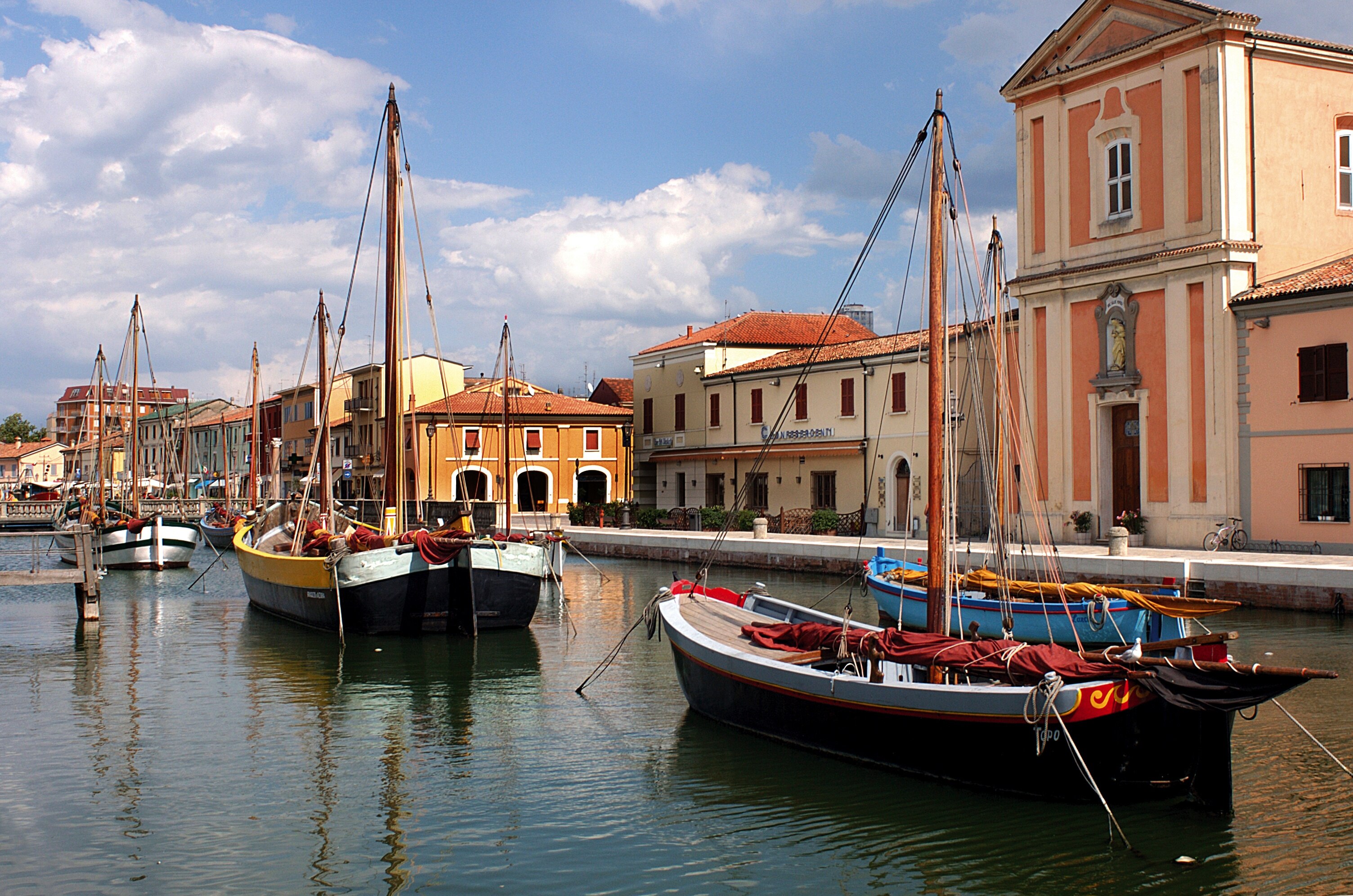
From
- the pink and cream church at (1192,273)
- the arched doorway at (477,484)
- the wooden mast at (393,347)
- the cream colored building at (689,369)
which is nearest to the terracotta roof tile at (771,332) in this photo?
the cream colored building at (689,369)

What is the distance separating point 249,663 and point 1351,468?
23.8 metres

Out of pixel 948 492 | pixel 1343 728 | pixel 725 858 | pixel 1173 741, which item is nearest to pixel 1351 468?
pixel 1343 728

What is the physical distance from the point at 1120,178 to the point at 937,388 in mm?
21579

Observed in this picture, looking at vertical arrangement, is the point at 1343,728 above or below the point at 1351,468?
below

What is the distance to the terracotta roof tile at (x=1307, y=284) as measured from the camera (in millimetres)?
27641

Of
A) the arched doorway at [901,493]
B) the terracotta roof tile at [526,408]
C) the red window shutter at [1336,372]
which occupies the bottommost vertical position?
the arched doorway at [901,493]

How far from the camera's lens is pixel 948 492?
14.2m

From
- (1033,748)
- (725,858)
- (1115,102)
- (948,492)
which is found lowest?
(725,858)

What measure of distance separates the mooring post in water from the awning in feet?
75.6

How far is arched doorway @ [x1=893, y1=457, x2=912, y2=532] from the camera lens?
136 ft

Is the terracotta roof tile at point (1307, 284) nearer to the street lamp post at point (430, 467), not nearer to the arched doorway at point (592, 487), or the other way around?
the arched doorway at point (592, 487)

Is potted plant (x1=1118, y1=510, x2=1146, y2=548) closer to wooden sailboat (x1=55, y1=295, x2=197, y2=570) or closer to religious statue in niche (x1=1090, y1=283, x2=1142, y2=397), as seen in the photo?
religious statue in niche (x1=1090, y1=283, x2=1142, y2=397)

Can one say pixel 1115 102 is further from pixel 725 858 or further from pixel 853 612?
pixel 725 858

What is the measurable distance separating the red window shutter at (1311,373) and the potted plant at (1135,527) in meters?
5.00
